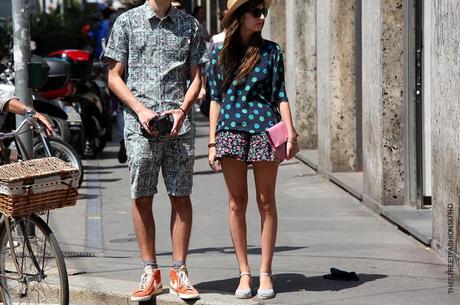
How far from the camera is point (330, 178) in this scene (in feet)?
46.3

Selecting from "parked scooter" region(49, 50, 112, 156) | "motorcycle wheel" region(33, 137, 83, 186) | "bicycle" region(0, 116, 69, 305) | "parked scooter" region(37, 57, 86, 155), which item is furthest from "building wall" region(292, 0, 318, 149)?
"bicycle" region(0, 116, 69, 305)

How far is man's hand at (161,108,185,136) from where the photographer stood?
25.5 feet

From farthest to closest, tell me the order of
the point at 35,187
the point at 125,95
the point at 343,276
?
the point at 343,276, the point at 125,95, the point at 35,187

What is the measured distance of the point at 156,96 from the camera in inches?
312

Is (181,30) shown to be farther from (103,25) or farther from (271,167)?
(103,25)

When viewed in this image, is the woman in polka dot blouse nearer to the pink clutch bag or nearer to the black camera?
the pink clutch bag

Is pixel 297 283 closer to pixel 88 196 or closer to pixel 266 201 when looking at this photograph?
pixel 266 201

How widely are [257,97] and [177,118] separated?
20.8 inches

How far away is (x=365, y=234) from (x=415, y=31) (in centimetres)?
191

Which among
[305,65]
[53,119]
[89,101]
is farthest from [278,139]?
[89,101]

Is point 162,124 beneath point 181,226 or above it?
above

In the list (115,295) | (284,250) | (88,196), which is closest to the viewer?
(115,295)

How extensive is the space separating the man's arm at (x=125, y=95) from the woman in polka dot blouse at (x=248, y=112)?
1.46 ft

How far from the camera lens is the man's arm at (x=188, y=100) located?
7781mm
